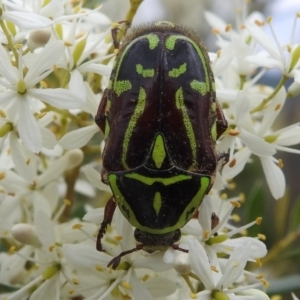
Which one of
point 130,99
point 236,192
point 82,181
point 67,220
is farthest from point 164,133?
point 236,192

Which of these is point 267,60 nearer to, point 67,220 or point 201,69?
point 201,69

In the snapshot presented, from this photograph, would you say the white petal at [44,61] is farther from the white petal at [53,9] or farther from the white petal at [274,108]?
the white petal at [274,108]

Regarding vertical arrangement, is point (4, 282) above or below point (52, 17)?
below

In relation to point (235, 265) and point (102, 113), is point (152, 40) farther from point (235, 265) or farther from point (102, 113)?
point (235, 265)

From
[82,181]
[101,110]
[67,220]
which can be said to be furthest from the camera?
[82,181]

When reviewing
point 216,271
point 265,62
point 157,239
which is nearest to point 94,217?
point 157,239
